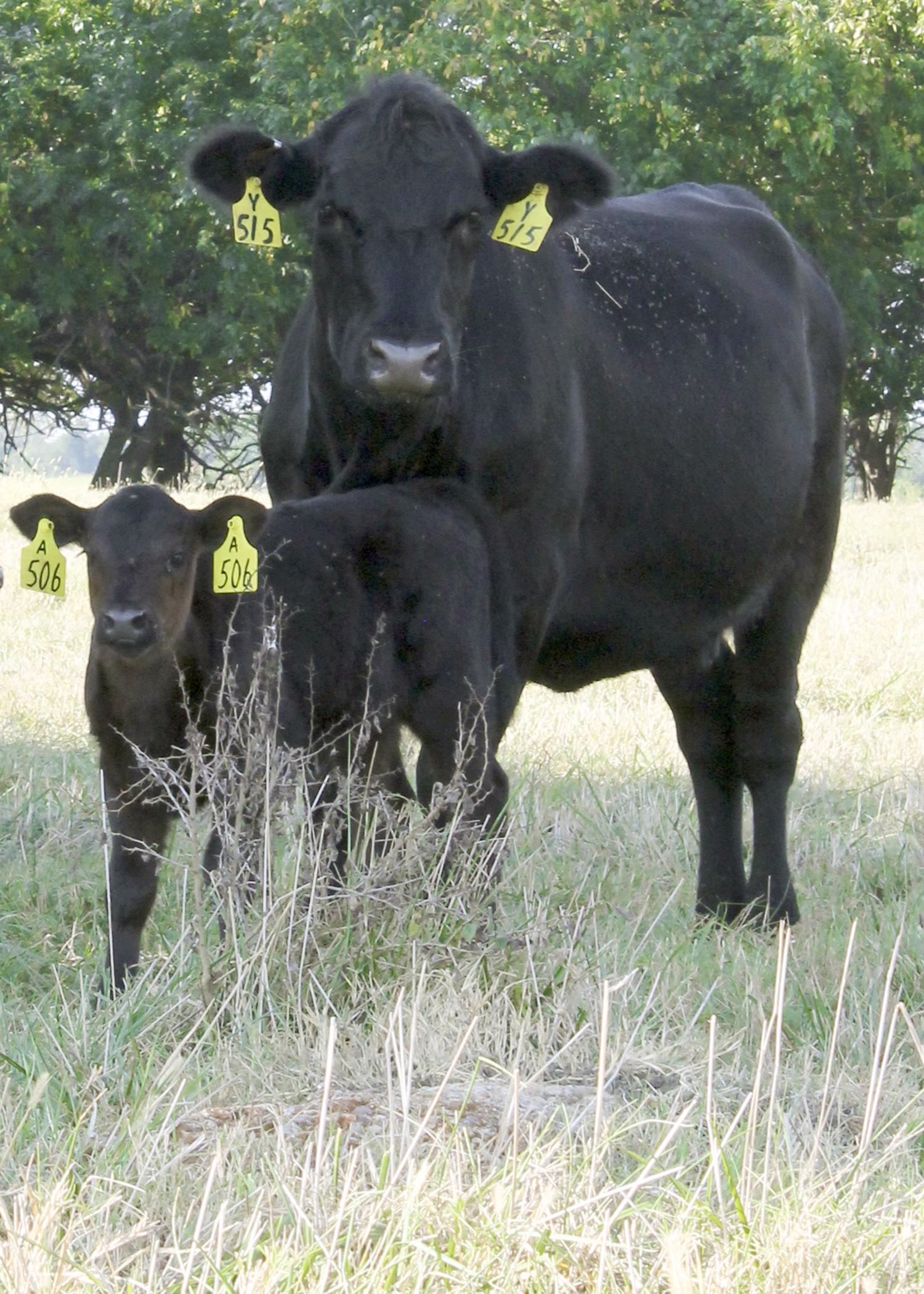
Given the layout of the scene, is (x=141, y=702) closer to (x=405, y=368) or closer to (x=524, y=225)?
(x=405, y=368)

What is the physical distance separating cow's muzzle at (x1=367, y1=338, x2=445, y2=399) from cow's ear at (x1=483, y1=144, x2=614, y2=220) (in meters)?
0.77

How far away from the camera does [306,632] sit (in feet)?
13.4

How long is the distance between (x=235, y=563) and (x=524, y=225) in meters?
1.32

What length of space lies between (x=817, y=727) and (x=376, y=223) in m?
4.20

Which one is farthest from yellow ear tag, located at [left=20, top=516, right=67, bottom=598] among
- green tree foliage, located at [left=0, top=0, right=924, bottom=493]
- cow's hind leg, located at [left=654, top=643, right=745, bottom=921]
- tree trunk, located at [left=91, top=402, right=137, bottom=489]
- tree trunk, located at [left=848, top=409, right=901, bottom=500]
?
tree trunk, located at [left=848, top=409, right=901, bottom=500]

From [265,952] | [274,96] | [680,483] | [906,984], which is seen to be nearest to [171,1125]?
[265,952]

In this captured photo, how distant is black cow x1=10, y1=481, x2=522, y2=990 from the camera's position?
3.84 m

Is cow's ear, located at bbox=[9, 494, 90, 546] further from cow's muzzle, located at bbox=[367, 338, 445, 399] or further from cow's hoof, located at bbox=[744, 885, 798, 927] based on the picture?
cow's hoof, located at bbox=[744, 885, 798, 927]

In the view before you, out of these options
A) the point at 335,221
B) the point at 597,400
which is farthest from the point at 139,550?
the point at 597,400

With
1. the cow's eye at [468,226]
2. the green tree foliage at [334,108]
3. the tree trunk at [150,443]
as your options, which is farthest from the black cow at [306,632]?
the tree trunk at [150,443]

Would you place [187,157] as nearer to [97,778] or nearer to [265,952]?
[97,778]

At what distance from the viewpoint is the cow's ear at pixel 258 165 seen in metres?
4.52

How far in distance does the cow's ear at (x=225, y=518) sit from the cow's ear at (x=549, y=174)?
1208 millimetres

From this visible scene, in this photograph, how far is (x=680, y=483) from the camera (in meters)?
4.96
